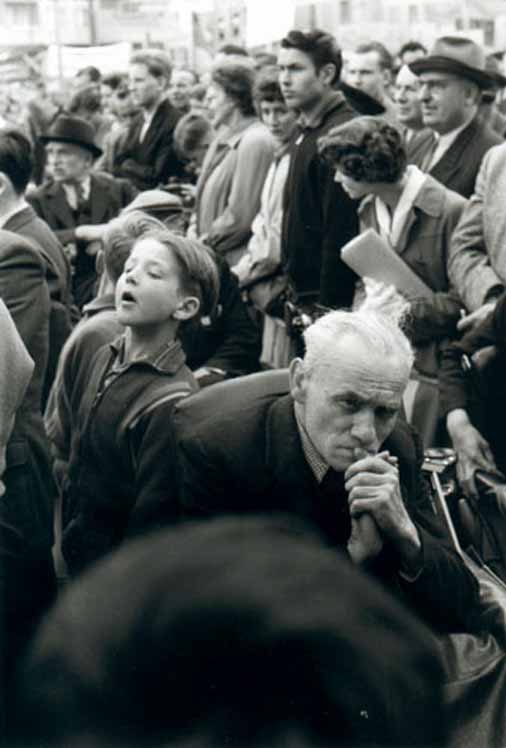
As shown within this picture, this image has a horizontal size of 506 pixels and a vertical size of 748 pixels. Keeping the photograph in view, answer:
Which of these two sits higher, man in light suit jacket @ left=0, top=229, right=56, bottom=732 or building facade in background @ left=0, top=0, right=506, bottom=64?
man in light suit jacket @ left=0, top=229, right=56, bottom=732

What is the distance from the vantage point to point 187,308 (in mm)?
3959

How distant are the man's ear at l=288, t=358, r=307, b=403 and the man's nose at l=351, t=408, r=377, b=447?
13 cm

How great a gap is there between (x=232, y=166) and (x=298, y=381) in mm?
4611

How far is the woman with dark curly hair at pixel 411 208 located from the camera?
5055 millimetres

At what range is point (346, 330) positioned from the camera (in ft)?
9.81

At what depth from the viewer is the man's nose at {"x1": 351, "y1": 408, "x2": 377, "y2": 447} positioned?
2.92 m

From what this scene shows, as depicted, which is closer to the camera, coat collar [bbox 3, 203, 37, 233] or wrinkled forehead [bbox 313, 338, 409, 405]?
wrinkled forehead [bbox 313, 338, 409, 405]

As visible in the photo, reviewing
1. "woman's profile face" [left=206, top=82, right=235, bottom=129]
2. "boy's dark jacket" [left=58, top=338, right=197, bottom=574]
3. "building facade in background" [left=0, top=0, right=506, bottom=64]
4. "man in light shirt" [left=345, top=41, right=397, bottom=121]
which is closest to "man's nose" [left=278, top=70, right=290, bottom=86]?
"building facade in background" [left=0, top=0, right=506, bottom=64]

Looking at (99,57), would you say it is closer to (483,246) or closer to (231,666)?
(483,246)

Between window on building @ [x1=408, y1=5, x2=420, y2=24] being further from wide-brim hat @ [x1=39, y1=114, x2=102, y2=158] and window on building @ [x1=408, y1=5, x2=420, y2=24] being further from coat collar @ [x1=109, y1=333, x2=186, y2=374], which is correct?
coat collar @ [x1=109, y1=333, x2=186, y2=374]

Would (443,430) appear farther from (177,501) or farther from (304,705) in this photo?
(304,705)

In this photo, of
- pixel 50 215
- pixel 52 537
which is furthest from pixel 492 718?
pixel 50 215

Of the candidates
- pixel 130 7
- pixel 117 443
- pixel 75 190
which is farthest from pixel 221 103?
pixel 117 443

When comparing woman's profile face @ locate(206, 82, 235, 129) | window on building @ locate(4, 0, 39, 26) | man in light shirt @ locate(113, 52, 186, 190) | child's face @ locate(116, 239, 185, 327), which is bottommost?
man in light shirt @ locate(113, 52, 186, 190)
